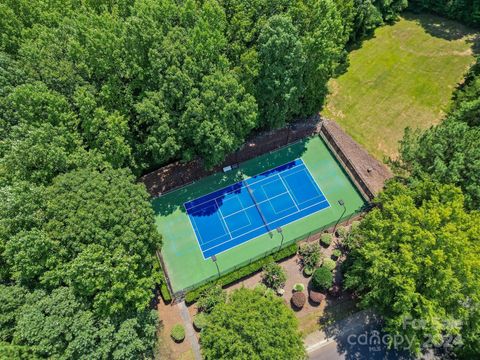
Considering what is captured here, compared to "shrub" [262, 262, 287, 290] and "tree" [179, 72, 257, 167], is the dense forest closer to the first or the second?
"tree" [179, 72, 257, 167]

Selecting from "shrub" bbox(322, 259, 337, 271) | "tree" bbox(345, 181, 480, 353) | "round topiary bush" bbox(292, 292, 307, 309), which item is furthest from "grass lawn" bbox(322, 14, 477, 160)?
"round topiary bush" bbox(292, 292, 307, 309)

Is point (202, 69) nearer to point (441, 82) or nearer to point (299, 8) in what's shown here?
point (299, 8)

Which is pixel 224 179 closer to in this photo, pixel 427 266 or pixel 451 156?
pixel 427 266

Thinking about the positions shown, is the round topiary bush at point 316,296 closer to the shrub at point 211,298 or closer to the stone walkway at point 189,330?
the shrub at point 211,298

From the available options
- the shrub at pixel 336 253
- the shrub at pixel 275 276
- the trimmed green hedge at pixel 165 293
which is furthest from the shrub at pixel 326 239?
the trimmed green hedge at pixel 165 293

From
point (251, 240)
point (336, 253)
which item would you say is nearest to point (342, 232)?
point (336, 253)
